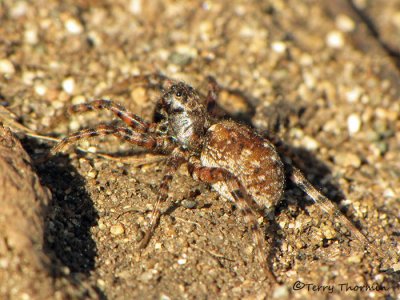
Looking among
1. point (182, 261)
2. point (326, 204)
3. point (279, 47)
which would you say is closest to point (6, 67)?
point (182, 261)

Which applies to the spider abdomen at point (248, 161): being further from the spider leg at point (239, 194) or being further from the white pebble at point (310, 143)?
the white pebble at point (310, 143)

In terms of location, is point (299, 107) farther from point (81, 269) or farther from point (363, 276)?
point (81, 269)

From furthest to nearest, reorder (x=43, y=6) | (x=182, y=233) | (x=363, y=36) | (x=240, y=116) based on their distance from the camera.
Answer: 1. (x=363, y=36)
2. (x=43, y=6)
3. (x=240, y=116)
4. (x=182, y=233)

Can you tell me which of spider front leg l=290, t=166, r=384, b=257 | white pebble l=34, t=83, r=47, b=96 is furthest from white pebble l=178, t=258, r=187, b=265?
white pebble l=34, t=83, r=47, b=96

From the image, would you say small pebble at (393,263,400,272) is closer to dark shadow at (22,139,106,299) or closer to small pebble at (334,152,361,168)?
small pebble at (334,152,361,168)

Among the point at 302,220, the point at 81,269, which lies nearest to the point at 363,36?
the point at 302,220
